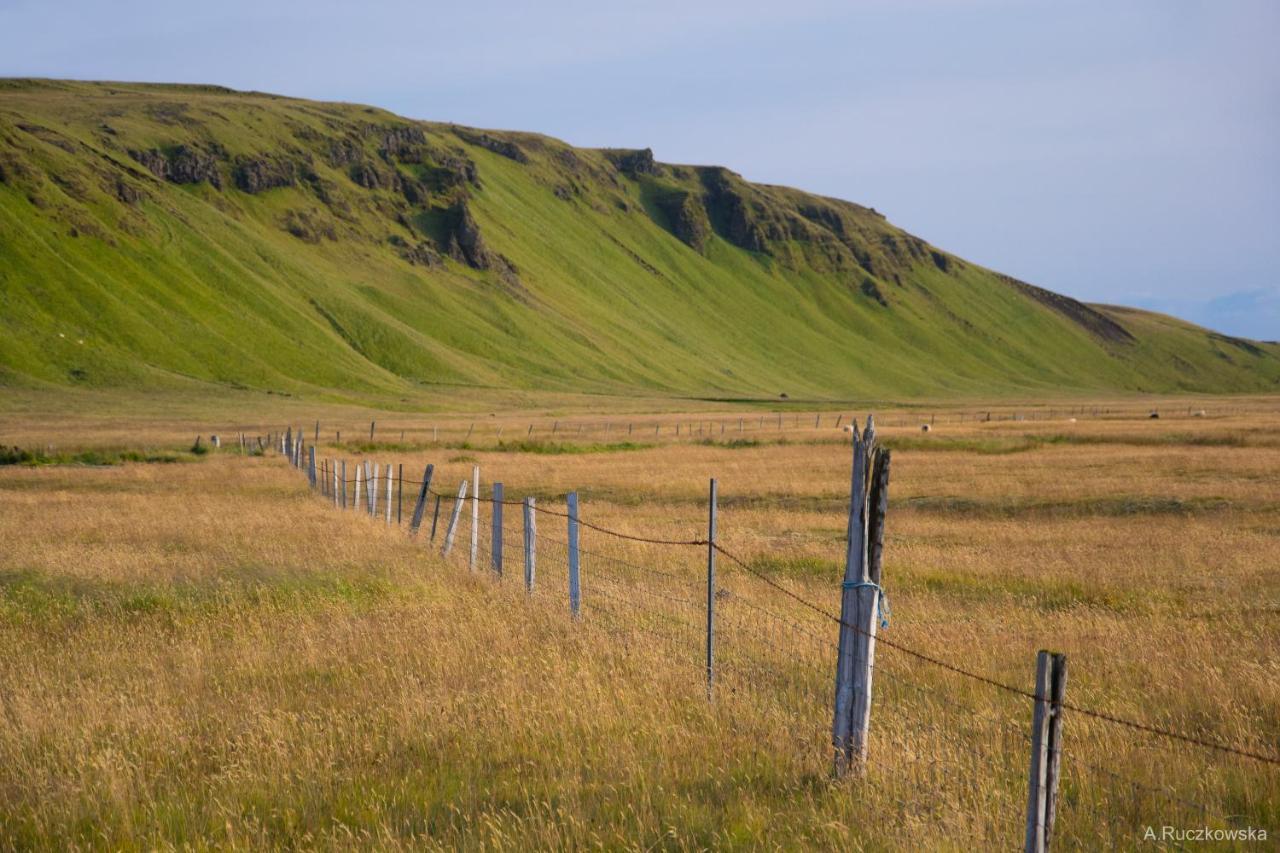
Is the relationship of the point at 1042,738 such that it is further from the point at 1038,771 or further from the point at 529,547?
the point at 529,547

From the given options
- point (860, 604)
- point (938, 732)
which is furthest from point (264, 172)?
point (860, 604)

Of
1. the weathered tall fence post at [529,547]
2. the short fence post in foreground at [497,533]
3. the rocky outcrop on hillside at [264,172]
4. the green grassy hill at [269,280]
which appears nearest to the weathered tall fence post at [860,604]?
the weathered tall fence post at [529,547]

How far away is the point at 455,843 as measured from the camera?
593cm

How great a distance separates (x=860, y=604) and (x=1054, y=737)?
163 cm

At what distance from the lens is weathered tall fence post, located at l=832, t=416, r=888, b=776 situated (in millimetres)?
6441

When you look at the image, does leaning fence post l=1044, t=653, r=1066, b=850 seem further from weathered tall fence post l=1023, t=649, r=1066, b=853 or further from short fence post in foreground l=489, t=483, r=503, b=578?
short fence post in foreground l=489, t=483, r=503, b=578

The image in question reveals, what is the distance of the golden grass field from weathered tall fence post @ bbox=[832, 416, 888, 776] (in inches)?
10.4

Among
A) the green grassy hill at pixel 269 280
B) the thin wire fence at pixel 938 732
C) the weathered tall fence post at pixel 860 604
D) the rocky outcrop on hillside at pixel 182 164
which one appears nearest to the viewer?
the thin wire fence at pixel 938 732

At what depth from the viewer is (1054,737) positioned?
16.4 feet

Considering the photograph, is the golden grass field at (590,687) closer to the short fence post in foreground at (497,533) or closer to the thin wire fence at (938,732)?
the thin wire fence at (938,732)

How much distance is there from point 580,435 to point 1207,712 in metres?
60.7

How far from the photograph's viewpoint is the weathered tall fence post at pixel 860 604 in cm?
644

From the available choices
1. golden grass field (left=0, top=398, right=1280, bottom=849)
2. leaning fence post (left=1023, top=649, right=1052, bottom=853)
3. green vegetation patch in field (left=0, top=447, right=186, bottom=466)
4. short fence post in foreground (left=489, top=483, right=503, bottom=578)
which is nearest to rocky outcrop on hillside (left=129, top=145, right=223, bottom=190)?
green vegetation patch in field (left=0, top=447, right=186, bottom=466)

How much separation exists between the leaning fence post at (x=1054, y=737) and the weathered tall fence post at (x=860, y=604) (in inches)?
57.0
